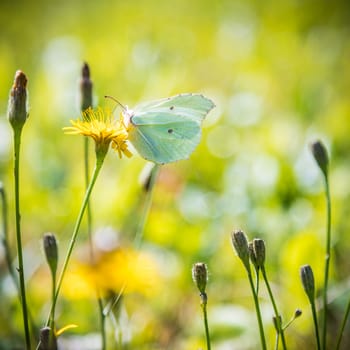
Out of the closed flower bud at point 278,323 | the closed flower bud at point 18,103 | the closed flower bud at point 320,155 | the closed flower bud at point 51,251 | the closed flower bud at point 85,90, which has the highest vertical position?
the closed flower bud at point 85,90

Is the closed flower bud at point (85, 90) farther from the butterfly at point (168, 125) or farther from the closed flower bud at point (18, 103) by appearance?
the closed flower bud at point (18, 103)

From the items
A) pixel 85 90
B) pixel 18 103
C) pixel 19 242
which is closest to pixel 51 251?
pixel 19 242

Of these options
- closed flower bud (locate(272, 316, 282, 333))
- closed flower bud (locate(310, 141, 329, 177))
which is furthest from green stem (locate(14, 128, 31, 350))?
closed flower bud (locate(310, 141, 329, 177))

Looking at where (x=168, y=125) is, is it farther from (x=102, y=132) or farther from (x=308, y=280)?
(x=308, y=280)

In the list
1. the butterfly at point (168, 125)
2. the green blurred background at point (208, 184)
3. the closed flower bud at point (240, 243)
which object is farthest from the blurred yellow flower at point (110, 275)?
the closed flower bud at point (240, 243)

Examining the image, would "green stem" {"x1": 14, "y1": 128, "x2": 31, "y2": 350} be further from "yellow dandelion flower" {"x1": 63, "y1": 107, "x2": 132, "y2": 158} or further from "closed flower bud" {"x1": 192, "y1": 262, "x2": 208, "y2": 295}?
"closed flower bud" {"x1": 192, "y1": 262, "x2": 208, "y2": 295}

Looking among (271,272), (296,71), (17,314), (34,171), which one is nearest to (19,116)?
(17,314)
